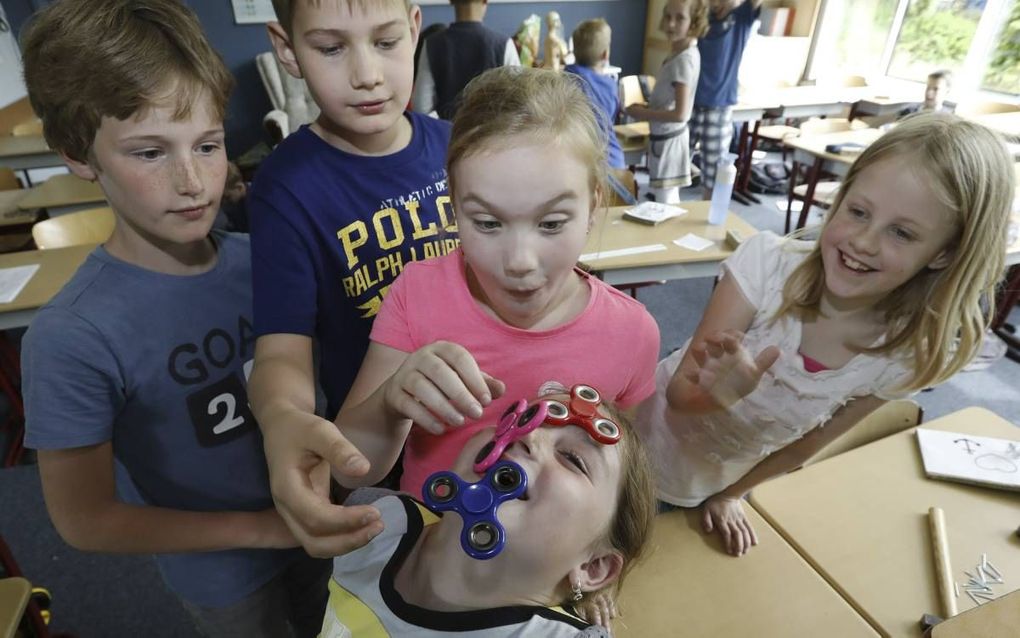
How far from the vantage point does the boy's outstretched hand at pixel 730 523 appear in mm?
1351

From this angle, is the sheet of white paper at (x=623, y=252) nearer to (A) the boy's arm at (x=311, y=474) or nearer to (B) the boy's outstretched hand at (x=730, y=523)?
(B) the boy's outstretched hand at (x=730, y=523)

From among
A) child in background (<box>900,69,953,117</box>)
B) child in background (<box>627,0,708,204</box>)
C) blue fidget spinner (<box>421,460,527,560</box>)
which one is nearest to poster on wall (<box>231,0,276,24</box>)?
child in background (<box>627,0,708,204</box>)

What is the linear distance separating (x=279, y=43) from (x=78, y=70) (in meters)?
0.31

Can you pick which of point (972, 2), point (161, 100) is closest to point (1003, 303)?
point (972, 2)

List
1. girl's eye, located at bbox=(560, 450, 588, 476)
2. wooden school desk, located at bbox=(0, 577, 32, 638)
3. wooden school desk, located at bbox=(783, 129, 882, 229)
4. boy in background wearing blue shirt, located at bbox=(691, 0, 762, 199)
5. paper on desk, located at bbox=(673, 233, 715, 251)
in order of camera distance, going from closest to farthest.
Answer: girl's eye, located at bbox=(560, 450, 588, 476) < wooden school desk, located at bbox=(0, 577, 32, 638) < paper on desk, located at bbox=(673, 233, 715, 251) < boy in background wearing blue shirt, located at bbox=(691, 0, 762, 199) < wooden school desk, located at bbox=(783, 129, 882, 229)

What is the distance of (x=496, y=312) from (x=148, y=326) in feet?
2.04

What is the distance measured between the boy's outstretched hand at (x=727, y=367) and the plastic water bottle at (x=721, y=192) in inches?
63.7

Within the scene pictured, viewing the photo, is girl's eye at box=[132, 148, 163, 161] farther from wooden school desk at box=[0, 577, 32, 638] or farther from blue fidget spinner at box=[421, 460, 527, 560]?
wooden school desk at box=[0, 577, 32, 638]

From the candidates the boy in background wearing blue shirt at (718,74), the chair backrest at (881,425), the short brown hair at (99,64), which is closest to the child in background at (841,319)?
the chair backrest at (881,425)

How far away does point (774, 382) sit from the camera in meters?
Result: 1.50

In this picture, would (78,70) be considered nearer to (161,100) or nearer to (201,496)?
(161,100)

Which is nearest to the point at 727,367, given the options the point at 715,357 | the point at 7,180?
the point at 715,357

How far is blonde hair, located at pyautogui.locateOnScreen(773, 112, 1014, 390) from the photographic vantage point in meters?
1.18

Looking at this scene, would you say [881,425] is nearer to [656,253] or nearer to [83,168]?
[656,253]
